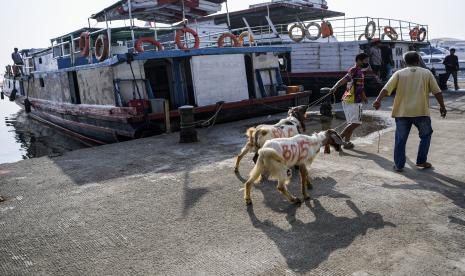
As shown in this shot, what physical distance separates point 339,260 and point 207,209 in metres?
2.06

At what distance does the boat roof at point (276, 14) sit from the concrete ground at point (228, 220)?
1608cm

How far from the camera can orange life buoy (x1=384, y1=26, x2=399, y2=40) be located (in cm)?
2066

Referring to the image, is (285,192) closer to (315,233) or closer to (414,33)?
(315,233)

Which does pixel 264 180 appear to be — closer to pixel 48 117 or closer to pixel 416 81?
pixel 416 81

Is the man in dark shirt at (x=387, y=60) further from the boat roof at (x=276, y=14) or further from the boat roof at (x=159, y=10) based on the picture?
the boat roof at (x=159, y=10)

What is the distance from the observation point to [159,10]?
1328cm

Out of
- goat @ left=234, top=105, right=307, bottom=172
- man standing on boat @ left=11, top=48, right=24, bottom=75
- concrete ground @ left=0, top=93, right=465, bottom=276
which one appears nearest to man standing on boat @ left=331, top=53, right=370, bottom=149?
concrete ground @ left=0, top=93, right=465, bottom=276

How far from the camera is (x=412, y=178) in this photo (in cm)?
593

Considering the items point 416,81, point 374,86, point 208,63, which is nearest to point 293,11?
point 374,86

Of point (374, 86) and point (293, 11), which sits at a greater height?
point (293, 11)

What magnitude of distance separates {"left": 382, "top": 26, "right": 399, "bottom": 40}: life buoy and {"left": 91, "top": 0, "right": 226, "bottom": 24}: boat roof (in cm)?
1094

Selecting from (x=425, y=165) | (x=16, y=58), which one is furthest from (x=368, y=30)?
(x=16, y=58)

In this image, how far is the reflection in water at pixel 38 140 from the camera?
15.0 m

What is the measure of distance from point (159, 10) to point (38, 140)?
894cm
